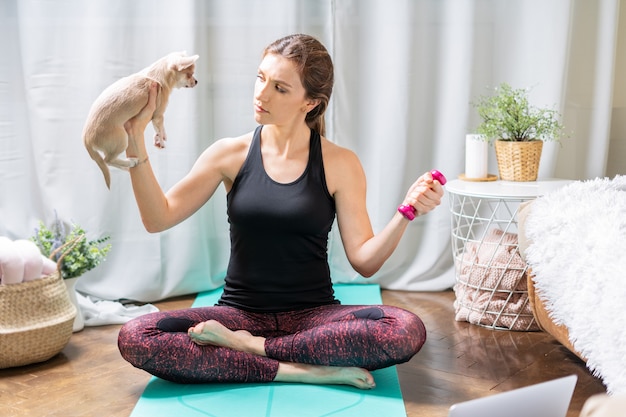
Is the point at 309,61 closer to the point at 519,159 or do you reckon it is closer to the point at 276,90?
the point at 276,90

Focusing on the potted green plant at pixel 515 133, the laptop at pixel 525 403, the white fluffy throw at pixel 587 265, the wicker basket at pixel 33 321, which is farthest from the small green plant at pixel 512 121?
the laptop at pixel 525 403

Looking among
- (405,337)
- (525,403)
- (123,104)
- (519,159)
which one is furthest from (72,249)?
(525,403)

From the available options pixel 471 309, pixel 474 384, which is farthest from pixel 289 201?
pixel 471 309

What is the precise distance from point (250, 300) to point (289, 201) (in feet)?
1.02

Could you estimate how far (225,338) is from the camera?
2201 mm

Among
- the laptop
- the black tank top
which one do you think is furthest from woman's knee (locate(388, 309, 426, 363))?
the laptop

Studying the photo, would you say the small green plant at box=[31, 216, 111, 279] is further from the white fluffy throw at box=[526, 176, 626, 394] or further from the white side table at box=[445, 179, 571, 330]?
the white fluffy throw at box=[526, 176, 626, 394]

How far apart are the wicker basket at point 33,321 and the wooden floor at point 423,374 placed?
6cm

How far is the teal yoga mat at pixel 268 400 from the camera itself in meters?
2.05

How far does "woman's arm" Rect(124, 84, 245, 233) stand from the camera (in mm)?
2164

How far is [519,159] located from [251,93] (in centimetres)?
106

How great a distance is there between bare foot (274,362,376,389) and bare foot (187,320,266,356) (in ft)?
0.29

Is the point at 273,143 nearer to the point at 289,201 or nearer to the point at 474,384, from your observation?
the point at 289,201

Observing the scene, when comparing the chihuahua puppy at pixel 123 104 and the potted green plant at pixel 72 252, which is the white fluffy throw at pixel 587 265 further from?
the potted green plant at pixel 72 252
